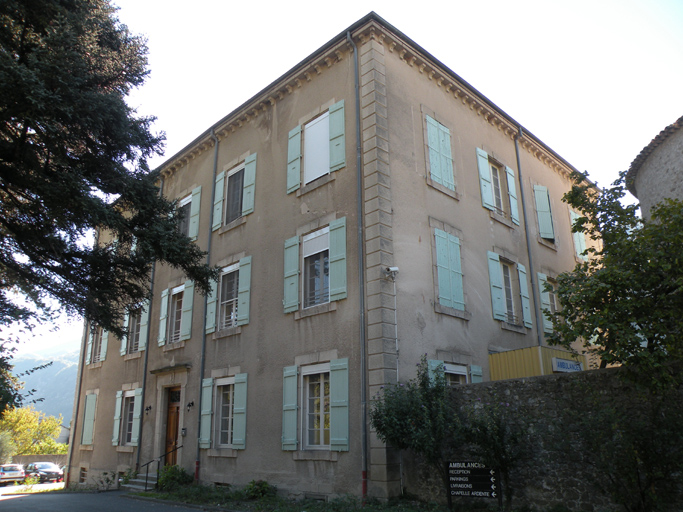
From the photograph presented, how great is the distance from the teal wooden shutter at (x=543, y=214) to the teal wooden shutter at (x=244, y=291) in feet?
27.0

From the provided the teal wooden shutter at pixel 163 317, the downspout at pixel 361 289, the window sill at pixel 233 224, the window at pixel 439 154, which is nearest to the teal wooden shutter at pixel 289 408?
the downspout at pixel 361 289

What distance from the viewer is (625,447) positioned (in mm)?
6883

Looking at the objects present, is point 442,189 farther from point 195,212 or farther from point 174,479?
point 174,479

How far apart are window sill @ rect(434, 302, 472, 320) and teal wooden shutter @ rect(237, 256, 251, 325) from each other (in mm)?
4602

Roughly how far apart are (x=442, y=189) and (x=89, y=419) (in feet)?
47.5

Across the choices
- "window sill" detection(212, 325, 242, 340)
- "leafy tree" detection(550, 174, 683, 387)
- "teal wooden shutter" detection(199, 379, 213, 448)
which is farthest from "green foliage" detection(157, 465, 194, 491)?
"leafy tree" detection(550, 174, 683, 387)

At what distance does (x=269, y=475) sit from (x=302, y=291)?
381 cm

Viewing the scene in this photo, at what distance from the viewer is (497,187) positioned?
48.7 ft

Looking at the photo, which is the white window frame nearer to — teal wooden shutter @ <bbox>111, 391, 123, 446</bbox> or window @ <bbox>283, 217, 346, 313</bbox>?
window @ <bbox>283, 217, 346, 313</bbox>

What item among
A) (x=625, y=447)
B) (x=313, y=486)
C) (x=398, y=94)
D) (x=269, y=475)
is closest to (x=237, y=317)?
(x=269, y=475)

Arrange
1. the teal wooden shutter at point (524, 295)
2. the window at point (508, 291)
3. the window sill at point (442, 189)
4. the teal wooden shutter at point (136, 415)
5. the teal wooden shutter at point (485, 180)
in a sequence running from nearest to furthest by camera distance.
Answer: the window sill at point (442, 189)
the window at point (508, 291)
the teal wooden shutter at point (485, 180)
the teal wooden shutter at point (524, 295)
the teal wooden shutter at point (136, 415)

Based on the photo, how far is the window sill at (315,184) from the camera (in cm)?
1200

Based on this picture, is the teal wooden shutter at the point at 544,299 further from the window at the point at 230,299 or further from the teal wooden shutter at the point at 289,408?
the window at the point at 230,299

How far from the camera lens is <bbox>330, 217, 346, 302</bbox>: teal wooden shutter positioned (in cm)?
1099
